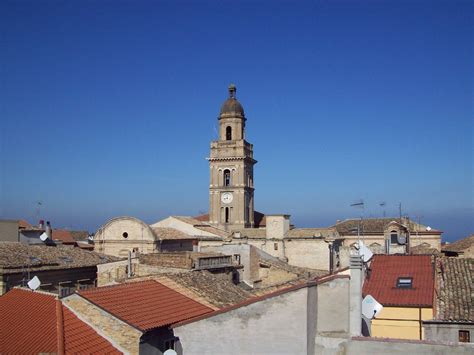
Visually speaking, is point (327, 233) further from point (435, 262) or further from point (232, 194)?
point (435, 262)

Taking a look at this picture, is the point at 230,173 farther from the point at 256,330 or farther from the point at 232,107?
the point at 256,330

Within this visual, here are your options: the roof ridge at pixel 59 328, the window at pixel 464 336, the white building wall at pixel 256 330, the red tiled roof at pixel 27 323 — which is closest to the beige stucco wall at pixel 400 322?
the window at pixel 464 336

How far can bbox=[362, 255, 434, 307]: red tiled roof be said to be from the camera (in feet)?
83.8

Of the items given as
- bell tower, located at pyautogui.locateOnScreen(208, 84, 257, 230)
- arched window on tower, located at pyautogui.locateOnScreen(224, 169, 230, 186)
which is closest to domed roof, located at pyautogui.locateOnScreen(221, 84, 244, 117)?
bell tower, located at pyautogui.locateOnScreen(208, 84, 257, 230)

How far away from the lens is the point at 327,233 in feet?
196

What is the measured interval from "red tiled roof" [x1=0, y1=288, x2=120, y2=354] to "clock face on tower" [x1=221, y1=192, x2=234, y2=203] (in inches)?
2247

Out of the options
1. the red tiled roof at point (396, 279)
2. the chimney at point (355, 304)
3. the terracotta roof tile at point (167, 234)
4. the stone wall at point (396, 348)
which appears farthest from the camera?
the terracotta roof tile at point (167, 234)

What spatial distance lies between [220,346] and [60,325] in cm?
584

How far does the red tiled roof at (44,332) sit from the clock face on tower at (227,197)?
57074mm

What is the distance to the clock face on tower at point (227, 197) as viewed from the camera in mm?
78438

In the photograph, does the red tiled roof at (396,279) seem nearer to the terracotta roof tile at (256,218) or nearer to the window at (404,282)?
the window at (404,282)

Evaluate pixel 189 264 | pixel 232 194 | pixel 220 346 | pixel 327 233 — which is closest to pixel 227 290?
pixel 189 264

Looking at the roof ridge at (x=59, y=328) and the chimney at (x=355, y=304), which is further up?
the chimney at (x=355, y=304)

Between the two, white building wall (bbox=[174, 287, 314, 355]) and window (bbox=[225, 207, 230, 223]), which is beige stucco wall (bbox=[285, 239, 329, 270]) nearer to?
window (bbox=[225, 207, 230, 223])
